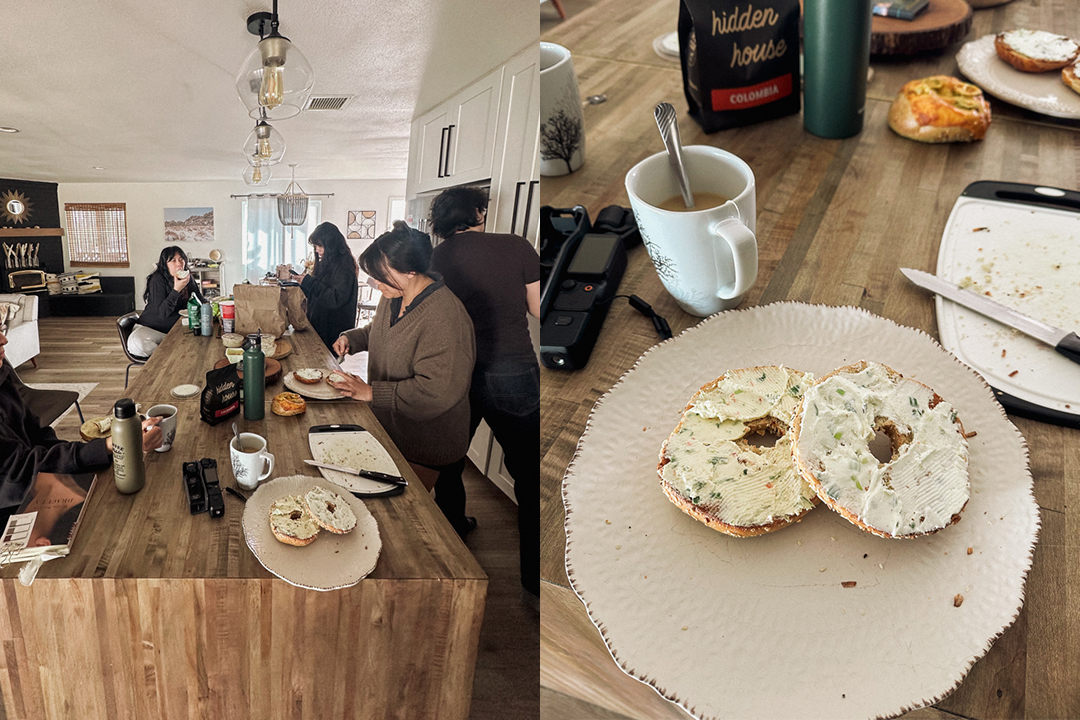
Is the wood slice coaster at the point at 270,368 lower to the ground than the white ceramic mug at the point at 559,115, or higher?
lower

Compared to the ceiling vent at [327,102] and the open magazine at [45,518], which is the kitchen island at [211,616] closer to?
the open magazine at [45,518]

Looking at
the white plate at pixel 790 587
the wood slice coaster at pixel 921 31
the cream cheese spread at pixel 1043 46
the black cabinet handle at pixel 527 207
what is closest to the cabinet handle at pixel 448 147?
the black cabinet handle at pixel 527 207

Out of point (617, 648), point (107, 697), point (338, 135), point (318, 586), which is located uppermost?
point (338, 135)

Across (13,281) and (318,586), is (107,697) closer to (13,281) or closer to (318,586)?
(318,586)

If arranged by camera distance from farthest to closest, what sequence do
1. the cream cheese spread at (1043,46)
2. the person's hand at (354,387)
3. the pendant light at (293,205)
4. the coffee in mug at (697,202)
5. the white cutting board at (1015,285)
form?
the cream cheese spread at (1043,46)
the person's hand at (354,387)
the pendant light at (293,205)
the coffee in mug at (697,202)
the white cutting board at (1015,285)

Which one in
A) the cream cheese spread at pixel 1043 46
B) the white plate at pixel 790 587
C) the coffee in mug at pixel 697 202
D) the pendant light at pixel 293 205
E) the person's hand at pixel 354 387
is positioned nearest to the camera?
the white plate at pixel 790 587

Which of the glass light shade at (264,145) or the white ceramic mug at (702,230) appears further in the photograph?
the glass light shade at (264,145)

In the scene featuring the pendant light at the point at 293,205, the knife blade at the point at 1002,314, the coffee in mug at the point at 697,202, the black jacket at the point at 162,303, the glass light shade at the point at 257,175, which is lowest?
the black jacket at the point at 162,303

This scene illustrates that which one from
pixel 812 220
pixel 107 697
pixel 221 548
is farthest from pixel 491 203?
pixel 107 697
